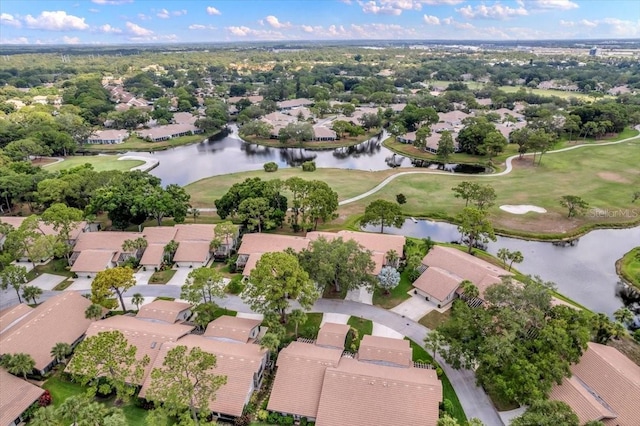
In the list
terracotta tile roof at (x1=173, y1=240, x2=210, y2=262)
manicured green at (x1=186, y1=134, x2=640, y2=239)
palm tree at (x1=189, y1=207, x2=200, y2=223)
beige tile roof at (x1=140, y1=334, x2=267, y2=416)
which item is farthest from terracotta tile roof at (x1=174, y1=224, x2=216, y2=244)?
beige tile roof at (x1=140, y1=334, x2=267, y2=416)

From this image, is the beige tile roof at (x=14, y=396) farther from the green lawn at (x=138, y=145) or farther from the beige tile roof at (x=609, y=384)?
the green lawn at (x=138, y=145)

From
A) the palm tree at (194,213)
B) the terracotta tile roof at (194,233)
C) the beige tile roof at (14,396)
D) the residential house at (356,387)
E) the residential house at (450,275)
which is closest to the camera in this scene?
the residential house at (356,387)

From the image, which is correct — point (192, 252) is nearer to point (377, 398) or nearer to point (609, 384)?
point (377, 398)

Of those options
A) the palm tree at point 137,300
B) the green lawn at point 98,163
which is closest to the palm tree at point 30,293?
the palm tree at point 137,300

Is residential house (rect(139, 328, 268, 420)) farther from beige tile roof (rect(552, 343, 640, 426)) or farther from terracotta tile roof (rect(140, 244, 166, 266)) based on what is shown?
beige tile roof (rect(552, 343, 640, 426))

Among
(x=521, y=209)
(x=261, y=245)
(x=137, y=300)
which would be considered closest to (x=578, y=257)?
(x=521, y=209)
